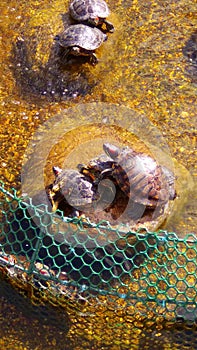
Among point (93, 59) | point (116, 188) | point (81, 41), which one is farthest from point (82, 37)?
point (116, 188)

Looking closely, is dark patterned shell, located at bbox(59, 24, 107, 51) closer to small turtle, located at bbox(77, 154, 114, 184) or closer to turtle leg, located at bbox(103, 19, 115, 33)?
turtle leg, located at bbox(103, 19, 115, 33)

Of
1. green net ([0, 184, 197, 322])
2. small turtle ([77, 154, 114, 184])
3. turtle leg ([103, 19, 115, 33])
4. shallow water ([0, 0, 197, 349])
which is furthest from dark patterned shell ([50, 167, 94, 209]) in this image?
turtle leg ([103, 19, 115, 33])

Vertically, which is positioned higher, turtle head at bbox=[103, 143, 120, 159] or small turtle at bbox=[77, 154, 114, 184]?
turtle head at bbox=[103, 143, 120, 159]

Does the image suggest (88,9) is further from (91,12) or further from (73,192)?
(73,192)

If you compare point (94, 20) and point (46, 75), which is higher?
point (94, 20)

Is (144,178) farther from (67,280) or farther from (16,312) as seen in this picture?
(16,312)

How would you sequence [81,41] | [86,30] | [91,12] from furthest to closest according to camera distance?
[91,12] < [86,30] < [81,41]
